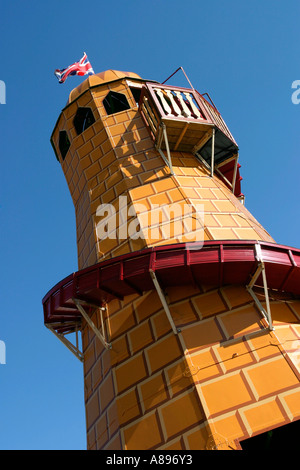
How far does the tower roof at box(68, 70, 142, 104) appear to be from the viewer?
87.8 ft

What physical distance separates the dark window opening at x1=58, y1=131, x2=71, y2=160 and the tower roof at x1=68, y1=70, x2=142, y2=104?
7.44 ft

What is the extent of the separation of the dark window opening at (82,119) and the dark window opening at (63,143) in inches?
43.6

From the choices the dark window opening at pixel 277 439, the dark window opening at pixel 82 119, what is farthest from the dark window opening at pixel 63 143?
the dark window opening at pixel 277 439

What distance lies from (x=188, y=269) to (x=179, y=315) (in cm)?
165

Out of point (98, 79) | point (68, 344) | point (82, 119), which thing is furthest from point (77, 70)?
point (68, 344)

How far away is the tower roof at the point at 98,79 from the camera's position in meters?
26.8

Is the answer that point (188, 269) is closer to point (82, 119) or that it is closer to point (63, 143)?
point (82, 119)

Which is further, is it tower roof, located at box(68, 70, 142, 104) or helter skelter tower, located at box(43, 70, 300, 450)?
tower roof, located at box(68, 70, 142, 104)

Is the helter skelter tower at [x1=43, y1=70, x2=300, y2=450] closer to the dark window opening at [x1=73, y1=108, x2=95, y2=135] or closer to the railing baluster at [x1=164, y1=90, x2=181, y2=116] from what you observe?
the railing baluster at [x1=164, y1=90, x2=181, y2=116]

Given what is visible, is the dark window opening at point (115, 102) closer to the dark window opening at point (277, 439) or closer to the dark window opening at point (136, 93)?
the dark window opening at point (136, 93)

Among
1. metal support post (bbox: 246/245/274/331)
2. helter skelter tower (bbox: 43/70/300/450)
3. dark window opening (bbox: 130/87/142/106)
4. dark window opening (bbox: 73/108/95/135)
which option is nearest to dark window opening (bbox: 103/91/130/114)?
dark window opening (bbox: 130/87/142/106)

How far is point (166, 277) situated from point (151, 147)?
9764mm
